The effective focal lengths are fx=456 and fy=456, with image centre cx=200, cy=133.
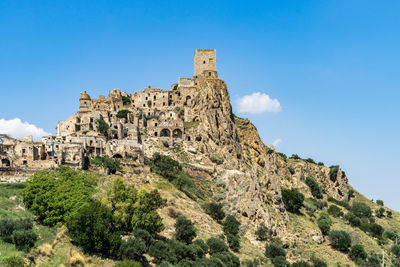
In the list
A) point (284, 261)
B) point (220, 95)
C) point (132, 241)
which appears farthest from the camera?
point (220, 95)

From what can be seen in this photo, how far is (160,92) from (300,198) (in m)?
38.5

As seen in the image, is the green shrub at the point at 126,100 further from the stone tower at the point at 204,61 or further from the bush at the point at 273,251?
the bush at the point at 273,251

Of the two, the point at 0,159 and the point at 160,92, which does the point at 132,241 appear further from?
the point at 160,92

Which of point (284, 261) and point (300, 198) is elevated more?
point (300, 198)

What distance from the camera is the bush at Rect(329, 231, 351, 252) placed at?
73250mm

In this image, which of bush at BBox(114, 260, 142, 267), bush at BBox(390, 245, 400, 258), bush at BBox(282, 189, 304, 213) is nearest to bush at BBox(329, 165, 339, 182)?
bush at BBox(282, 189, 304, 213)

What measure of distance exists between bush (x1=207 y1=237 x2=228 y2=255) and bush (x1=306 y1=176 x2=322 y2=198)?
5214 cm

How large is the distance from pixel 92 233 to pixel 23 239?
6175mm

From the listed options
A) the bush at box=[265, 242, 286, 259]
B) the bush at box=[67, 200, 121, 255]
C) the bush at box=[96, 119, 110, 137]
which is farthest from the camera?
the bush at box=[96, 119, 110, 137]

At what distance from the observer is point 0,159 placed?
63656 mm

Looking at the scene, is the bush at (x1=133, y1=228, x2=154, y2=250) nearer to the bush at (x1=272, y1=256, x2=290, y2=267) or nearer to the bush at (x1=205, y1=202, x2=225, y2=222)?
the bush at (x1=272, y1=256, x2=290, y2=267)

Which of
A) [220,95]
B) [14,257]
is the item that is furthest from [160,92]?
[14,257]

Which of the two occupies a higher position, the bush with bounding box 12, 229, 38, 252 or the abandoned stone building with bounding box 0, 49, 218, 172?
the abandoned stone building with bounding box 0, 49, 218, 172

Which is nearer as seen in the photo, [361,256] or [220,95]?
[361,256]
